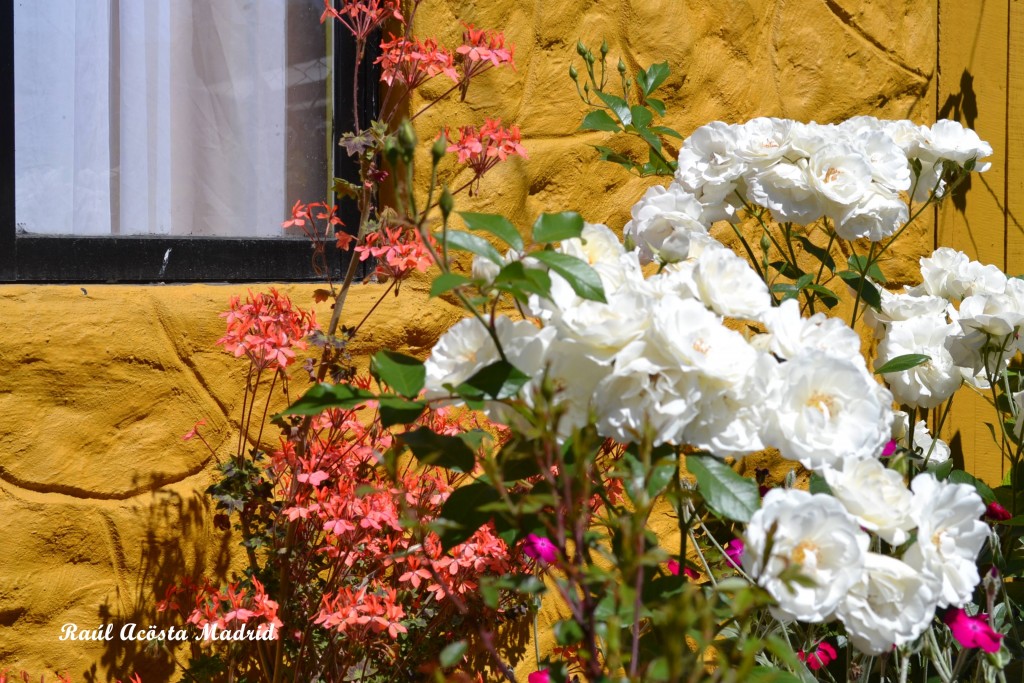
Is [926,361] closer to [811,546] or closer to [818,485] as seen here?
[818,485]

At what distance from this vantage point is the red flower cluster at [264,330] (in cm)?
165

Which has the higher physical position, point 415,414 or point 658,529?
point 415,414

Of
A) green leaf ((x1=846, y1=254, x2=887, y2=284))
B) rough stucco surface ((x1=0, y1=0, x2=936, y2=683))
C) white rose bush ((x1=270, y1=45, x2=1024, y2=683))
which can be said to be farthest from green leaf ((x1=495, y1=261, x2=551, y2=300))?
rough stucco surface ((x1=0, y1=0, x2=936, y2=683))

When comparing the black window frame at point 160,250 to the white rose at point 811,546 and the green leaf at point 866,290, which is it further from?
the white rose at point 811,546

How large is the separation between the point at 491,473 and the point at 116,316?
1.23 meters

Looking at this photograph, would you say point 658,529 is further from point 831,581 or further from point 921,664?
point 831,581

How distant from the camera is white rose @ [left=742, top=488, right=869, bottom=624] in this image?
0.87m

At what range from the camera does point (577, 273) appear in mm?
952

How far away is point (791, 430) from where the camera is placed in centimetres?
96

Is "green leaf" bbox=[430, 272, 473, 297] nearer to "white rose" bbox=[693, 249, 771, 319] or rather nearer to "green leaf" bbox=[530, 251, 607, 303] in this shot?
"green leaf" bbox=[530, 251, 607, 303]

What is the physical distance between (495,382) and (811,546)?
1.05 ft

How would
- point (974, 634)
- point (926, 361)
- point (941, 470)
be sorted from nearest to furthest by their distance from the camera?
point (974, 634)
point (926, 361)
point (941, 470)

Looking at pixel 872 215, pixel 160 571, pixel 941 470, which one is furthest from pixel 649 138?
pixel 160 571

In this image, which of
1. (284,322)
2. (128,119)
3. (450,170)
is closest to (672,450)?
(284,322)
